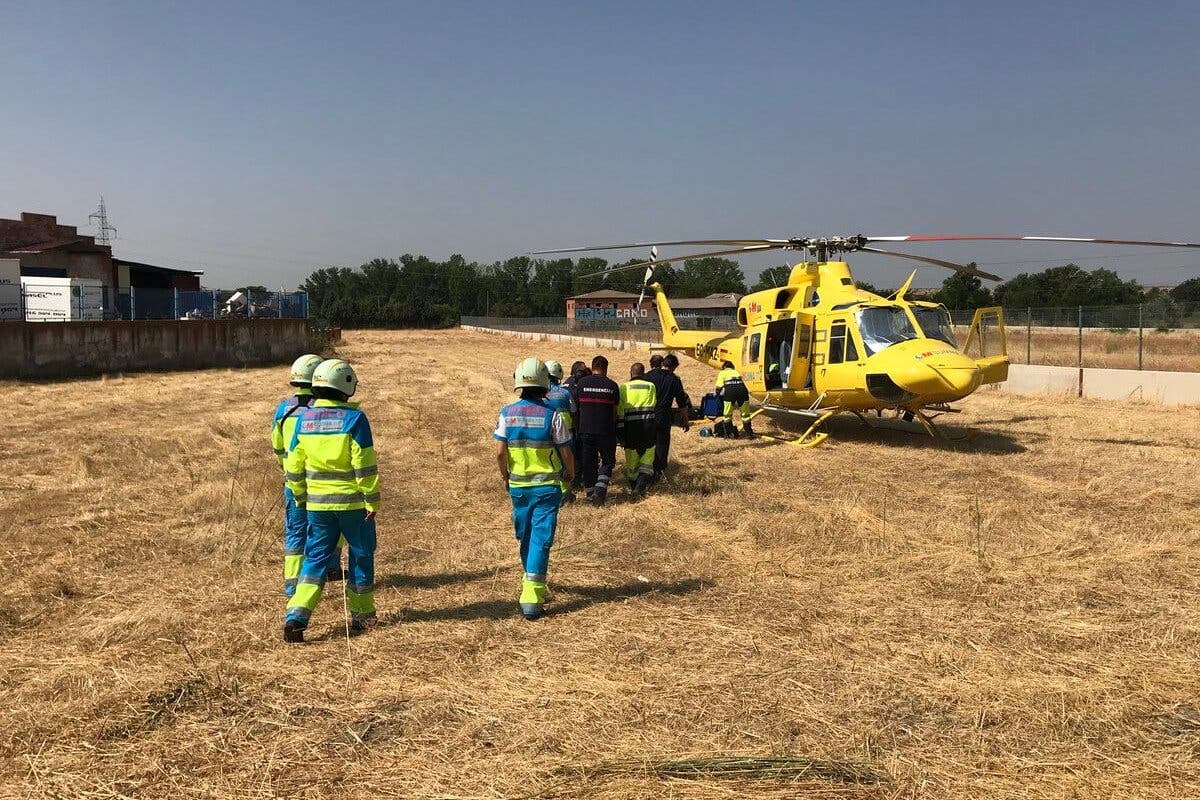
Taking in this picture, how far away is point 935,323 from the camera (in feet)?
39.9

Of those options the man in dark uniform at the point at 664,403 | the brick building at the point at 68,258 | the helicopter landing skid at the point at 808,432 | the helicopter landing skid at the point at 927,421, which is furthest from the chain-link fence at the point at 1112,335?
the brick building at the point at 68,258

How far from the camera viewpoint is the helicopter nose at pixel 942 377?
11117 mm

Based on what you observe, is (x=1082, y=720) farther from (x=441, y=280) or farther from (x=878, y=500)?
(x=441, y=280)

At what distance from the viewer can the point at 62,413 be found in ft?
52.5

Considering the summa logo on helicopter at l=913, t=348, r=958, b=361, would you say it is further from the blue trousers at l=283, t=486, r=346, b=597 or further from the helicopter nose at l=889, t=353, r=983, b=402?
the blue trousers at l=283, t=486, r=346, b=597

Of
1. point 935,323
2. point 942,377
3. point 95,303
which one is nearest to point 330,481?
point 942,377

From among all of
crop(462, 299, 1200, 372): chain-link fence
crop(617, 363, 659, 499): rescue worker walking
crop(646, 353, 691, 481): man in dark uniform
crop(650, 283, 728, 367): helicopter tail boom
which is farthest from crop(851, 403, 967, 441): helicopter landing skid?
crop(617, 363, 659, 499): rescue worker walking

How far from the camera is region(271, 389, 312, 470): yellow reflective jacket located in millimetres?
5754

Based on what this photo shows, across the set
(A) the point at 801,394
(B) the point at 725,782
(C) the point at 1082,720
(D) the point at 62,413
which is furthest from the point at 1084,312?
(D) the point at 62,413

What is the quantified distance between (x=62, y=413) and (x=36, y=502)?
29.6 feet

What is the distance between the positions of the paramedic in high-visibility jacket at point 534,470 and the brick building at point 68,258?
3224 cm

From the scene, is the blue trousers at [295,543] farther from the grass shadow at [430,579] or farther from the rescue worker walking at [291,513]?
the grass shadow at [430,579]

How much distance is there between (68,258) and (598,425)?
3640 centimetres

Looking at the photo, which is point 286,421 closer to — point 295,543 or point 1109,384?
point 295,543
